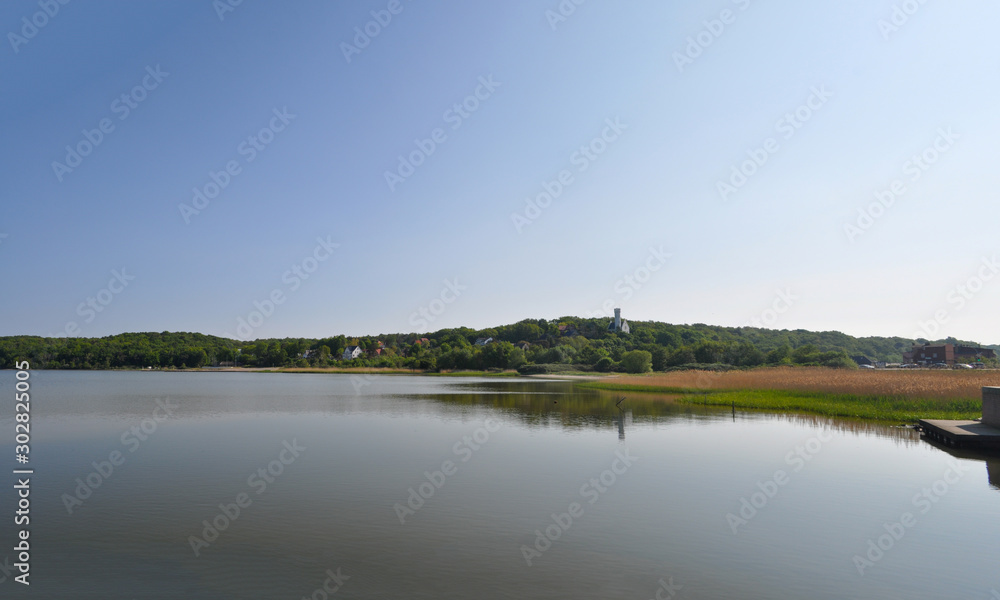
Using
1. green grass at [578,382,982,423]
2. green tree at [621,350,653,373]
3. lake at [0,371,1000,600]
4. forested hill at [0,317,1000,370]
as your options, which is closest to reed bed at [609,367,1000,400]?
green grass at [578,382,982,423]

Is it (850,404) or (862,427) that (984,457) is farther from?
(850,404)

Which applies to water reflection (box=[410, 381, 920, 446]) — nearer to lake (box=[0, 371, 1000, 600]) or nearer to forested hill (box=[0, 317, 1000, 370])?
lake (box=[0, 371, 1000, 600])

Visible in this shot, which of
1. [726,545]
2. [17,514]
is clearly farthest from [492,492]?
[17,514]

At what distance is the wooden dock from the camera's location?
23047mm

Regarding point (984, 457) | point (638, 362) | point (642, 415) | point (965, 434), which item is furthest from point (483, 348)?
point (984, 457)

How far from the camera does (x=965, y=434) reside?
23.1 metres

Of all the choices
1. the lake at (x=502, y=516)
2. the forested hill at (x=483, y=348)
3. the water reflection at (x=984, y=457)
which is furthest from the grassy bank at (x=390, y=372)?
the water reflection at (x=984, y=457)

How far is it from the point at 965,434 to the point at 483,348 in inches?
4374


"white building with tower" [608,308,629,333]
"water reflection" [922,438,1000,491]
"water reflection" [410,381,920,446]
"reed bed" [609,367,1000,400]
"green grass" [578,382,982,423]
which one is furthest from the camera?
"white building with tower" [608,308,629,333]

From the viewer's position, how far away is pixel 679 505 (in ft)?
48.3

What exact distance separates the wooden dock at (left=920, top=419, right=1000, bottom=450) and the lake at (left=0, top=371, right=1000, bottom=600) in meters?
1.33

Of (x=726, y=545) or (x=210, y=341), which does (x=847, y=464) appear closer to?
(x=726, y=545)

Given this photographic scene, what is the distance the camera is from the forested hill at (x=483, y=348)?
12638 centimetres

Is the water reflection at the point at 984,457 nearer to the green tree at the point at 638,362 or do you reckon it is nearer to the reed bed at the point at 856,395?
the reed bed at the point at 856,395
